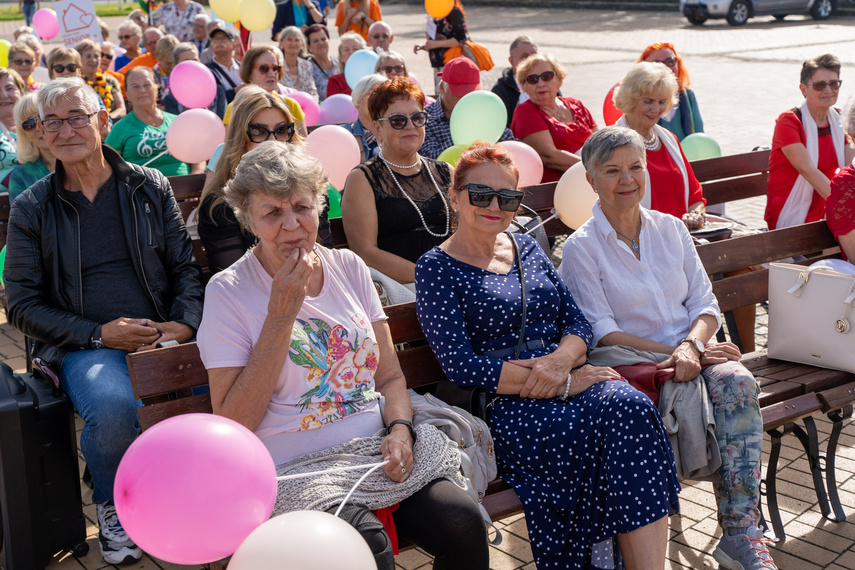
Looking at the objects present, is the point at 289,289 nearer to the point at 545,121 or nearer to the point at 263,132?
the point at 263,132

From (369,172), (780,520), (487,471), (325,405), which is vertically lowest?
(780,520)

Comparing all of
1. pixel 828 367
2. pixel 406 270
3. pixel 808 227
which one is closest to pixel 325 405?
pixel 406 270

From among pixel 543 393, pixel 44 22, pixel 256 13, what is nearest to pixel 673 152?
pixel 543 393

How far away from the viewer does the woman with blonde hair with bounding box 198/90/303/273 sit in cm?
376

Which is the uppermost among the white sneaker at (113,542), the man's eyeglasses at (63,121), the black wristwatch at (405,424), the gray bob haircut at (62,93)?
the gray bob haircut at (62,93)

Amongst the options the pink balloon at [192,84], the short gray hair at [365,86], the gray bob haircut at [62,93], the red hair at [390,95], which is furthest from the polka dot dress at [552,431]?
the pink balloon at [192,84]

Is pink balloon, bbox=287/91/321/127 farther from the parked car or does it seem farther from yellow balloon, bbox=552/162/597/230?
→ the parked car

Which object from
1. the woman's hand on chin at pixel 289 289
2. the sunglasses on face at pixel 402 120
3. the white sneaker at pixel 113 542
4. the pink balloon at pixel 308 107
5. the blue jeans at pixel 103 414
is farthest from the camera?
the pink balloon at pixel 308 107

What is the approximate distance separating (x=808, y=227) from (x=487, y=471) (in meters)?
2.24

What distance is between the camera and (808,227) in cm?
423

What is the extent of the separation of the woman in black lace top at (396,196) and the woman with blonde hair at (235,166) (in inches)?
15.5

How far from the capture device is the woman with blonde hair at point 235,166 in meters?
3.76

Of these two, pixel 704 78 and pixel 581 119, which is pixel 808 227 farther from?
pixel 704 78

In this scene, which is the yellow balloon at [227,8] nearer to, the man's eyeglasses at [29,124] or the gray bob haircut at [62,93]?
the man's eyeglasses at [29,124]
